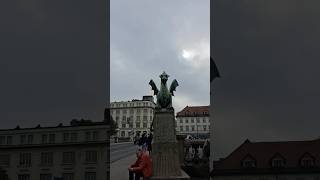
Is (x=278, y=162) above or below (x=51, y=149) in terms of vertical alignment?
below

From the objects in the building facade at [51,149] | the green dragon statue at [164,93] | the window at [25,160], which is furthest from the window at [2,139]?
the green dragon statue at [164,93]

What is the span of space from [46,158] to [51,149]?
27 cm

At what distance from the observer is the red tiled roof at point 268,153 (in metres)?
13.8

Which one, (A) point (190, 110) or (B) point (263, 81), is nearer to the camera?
(B) point (263, 81)

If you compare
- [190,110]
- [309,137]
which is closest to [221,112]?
[309,137]

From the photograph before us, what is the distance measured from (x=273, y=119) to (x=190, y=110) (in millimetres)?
7643

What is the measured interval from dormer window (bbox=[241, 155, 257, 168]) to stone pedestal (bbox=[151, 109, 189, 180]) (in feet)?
7.79

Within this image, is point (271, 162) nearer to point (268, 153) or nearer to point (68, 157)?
point (268, 153)

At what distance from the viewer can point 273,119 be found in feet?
46.3

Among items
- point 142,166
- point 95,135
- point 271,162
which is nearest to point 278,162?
point 271,162

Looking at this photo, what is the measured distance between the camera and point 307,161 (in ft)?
45.4

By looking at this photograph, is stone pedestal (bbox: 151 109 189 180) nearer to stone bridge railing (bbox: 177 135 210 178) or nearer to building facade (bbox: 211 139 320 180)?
stone bridge railing (bbox: 177 135 210 178)

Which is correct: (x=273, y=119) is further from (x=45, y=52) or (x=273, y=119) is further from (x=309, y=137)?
(x=45, y=52)

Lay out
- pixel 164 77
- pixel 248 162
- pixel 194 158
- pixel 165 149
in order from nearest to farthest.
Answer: pixel 248 162 < pixel 165 149 < pixel 164 77 < pixel 194 158
